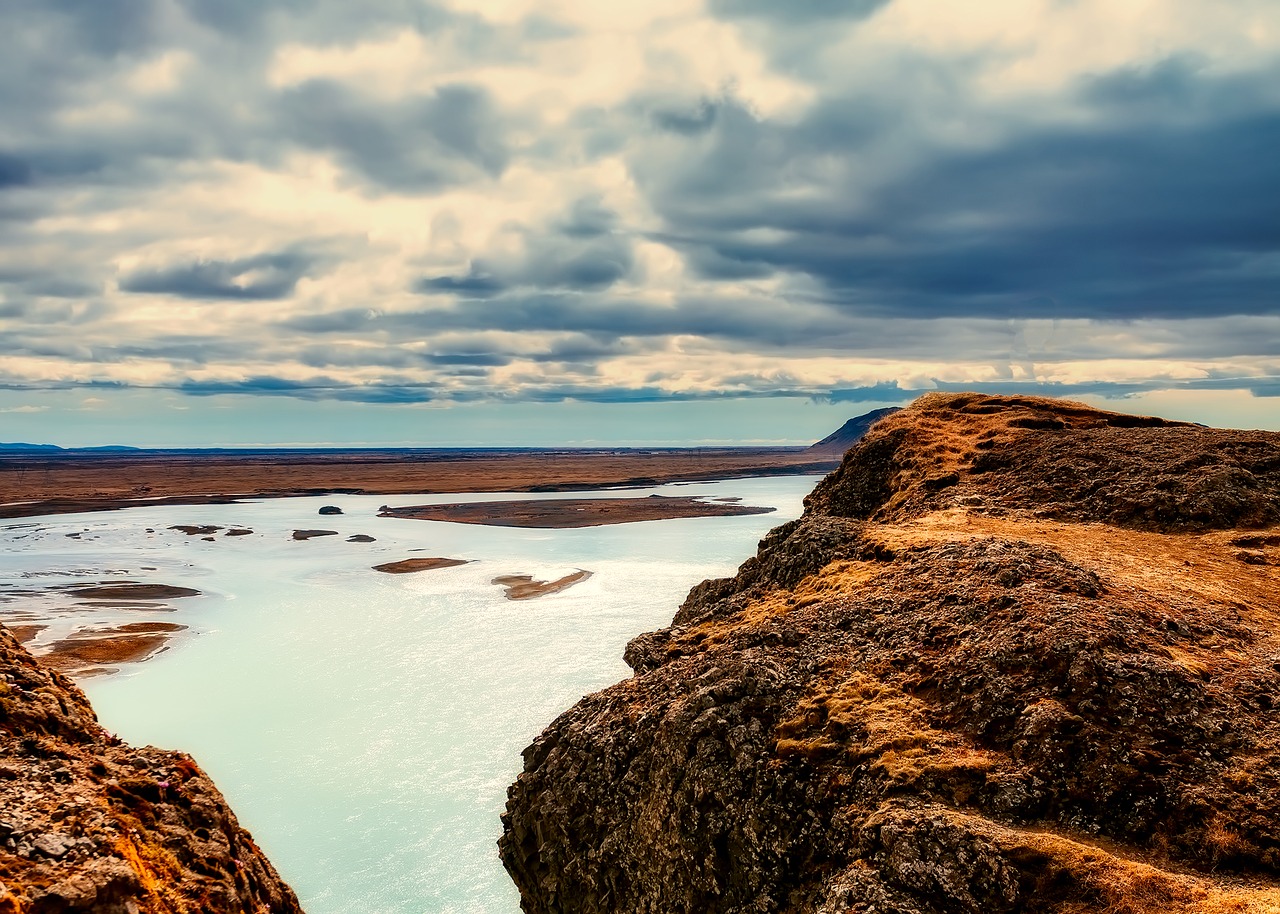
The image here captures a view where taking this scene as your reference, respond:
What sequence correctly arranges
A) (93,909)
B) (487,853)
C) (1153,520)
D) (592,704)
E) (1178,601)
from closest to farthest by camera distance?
(93,909) < (1178,601) < (592,704) < (1153,520) < (487,853)

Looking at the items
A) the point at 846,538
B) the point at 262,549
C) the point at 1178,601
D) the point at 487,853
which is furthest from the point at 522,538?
the point at 1178,601

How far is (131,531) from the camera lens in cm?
10769

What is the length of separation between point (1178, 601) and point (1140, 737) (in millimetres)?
4188

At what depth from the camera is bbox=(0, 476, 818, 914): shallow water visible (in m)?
28.5

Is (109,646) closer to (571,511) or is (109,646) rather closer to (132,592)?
(132,592)

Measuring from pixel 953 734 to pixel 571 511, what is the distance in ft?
379

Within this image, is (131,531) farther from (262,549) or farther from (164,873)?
(164,873)

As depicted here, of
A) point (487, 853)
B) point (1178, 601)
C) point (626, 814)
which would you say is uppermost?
point (1178, 601)

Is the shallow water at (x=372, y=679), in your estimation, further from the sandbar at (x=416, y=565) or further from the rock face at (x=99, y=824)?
the rock face at (x=99, y=824)

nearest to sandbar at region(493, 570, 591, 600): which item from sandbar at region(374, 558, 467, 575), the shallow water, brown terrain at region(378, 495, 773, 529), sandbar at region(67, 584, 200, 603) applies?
the shallow water

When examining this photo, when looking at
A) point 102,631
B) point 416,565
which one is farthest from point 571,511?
point 102,631

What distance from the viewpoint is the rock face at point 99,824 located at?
8328mm

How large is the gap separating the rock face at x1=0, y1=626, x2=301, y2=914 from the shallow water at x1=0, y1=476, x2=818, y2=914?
16618 mm

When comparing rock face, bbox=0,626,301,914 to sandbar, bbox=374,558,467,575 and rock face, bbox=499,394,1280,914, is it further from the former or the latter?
sandbar, bbox=374,558,467,575
